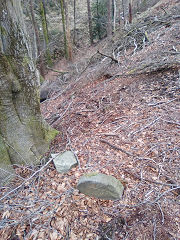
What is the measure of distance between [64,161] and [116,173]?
34.3 inches

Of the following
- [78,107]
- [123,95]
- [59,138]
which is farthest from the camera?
[78,107]

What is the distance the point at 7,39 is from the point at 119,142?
2.46m

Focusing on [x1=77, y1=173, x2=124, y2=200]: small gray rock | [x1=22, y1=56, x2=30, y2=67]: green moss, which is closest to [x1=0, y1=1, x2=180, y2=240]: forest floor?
[x1=77, y1=173, x2=124, y2=200]: small gray rock

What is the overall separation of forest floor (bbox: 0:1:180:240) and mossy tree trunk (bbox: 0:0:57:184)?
0.29 meters

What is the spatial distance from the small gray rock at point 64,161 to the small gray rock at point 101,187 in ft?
1.60

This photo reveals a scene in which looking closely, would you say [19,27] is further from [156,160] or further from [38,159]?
[156,160]

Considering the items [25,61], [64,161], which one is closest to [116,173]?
[64,161]

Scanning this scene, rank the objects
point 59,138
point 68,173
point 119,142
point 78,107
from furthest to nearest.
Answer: point 78,107
point 59,138
point 119,142
point 68,173

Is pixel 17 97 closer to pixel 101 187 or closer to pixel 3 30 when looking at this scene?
pixel 3 30

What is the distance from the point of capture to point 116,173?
253 centimetres

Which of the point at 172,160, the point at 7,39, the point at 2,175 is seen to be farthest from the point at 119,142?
the point at 7,39

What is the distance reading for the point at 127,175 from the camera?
2.50m

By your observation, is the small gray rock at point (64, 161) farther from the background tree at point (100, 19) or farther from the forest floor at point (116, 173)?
the background tree at point (100, 19)

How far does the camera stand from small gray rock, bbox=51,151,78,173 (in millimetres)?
2715
